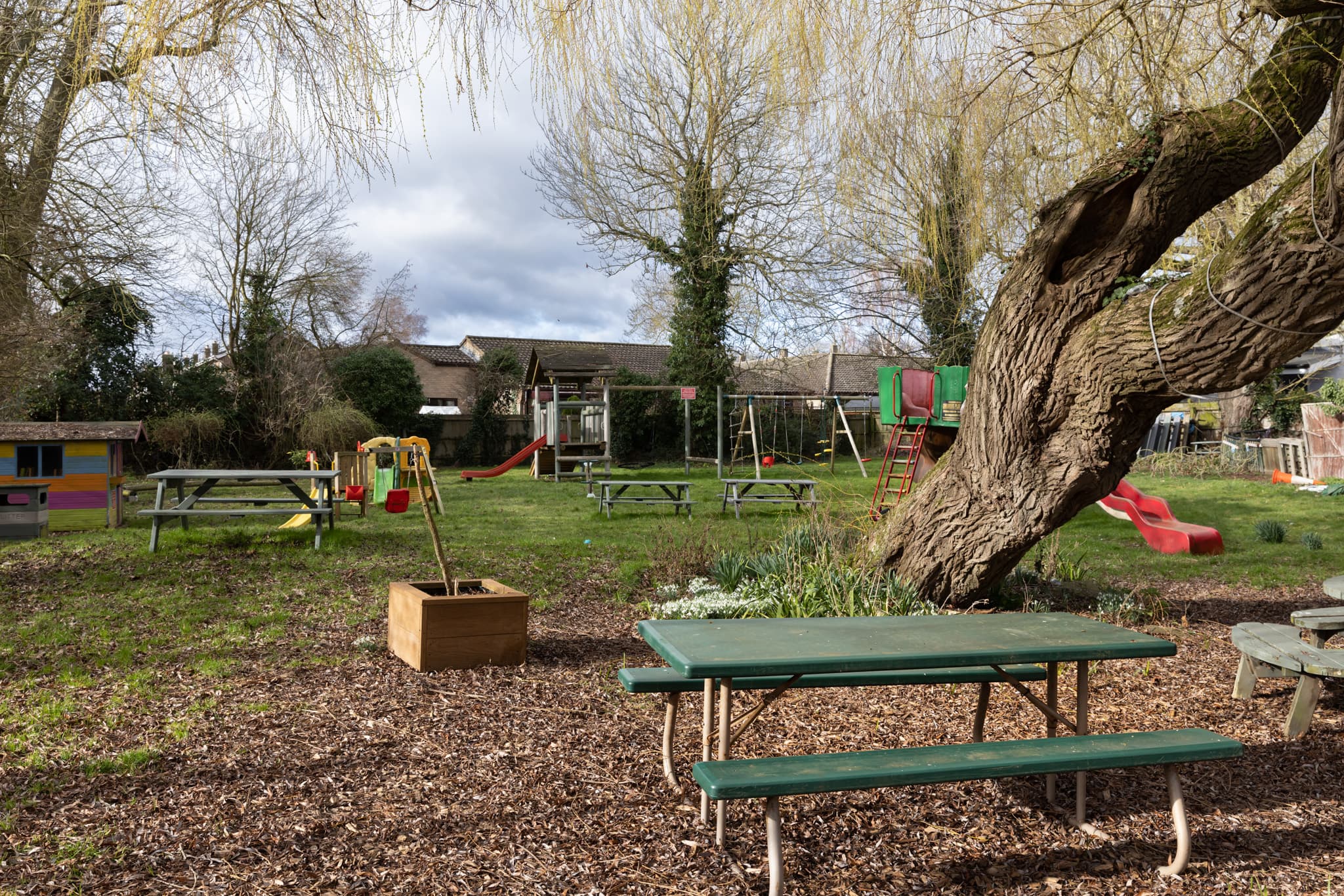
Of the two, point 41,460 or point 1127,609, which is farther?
point 41,460

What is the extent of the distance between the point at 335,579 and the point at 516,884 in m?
5.53

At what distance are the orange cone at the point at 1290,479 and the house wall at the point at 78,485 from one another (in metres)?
19.0

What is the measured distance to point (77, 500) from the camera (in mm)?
10797

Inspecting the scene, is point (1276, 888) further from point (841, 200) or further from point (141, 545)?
point (141, 545)

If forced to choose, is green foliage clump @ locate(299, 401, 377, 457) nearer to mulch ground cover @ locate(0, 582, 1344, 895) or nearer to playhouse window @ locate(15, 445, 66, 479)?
playhouse window @ locate(15, 445, 66, 479)

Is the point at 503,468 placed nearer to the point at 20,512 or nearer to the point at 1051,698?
the point at 20,512

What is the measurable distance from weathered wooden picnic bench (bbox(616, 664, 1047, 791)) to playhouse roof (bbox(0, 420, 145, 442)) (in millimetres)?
9662

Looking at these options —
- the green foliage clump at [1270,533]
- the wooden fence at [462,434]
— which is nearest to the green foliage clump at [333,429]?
the wooden fence at [462,434]

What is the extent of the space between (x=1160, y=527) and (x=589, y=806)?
921cm

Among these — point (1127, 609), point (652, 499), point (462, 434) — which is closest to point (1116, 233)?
point (1127, 609)

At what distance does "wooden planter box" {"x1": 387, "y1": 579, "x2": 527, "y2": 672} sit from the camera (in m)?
4.96

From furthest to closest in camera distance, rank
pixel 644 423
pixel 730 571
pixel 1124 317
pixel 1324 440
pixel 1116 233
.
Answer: pixel 644 423 < pixel 1324 440 < pixel 730 571 < pixel 1116 233 < pixel 1124 317

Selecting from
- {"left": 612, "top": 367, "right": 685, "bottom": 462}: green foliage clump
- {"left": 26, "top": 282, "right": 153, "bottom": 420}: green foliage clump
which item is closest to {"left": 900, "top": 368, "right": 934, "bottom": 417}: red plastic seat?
{"left": 26, "top": 282, "right": 153, "bottom": 420}: green foliage clump

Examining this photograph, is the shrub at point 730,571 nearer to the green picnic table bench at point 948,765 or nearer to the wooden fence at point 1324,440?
the green picnic table bench at point 948,765
